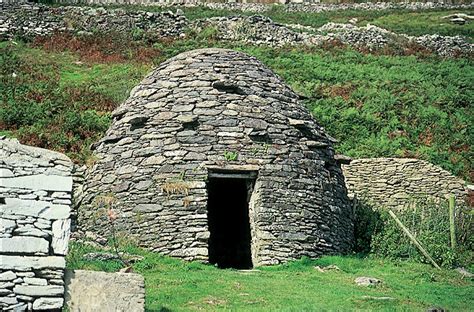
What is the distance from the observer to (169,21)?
38.1 metres

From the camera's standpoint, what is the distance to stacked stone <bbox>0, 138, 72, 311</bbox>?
750 centimetres

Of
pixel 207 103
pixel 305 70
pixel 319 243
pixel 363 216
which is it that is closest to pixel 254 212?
pixel 319 243

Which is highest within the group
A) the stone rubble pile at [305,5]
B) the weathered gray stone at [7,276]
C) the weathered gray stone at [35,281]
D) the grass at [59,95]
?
the stone rubble pile at [305,5]

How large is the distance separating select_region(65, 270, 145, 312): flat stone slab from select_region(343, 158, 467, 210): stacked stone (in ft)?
49.2

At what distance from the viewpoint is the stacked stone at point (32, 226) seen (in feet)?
24.6

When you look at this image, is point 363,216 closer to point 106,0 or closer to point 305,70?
point 305,70

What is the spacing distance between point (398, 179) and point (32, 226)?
16.3 meters

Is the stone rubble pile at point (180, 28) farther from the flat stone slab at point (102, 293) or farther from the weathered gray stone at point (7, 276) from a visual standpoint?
the weathered gray stone at point (7, 276)

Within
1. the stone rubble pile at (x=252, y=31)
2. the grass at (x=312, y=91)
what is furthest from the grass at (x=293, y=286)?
the stone rubble pile at (x=252, y=31)

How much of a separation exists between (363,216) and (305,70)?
55.4 ft

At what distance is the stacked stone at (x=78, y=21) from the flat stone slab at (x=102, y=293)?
2828cm

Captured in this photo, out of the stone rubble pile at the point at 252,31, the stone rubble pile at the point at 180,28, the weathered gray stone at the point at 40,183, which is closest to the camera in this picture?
the weathered gray stone at the point at 40,183

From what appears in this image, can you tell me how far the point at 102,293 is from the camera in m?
7.79

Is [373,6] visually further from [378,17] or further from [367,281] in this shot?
[367,281]
